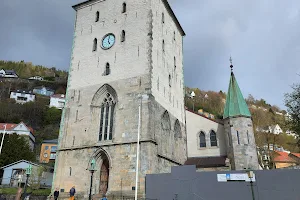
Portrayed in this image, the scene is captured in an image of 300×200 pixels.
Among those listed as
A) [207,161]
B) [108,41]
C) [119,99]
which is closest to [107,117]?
[119,99]

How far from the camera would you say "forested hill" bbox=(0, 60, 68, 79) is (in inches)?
5000

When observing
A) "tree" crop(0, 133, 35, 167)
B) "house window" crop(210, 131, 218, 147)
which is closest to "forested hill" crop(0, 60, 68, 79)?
"tree" crop(0, 133, 35, 167)

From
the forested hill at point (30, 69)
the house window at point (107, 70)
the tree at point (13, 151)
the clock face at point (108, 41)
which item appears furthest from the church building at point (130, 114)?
the forested hill at point (30, 69)

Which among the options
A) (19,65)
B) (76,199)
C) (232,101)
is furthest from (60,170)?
(19,65)

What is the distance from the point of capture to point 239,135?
2016 centimetres

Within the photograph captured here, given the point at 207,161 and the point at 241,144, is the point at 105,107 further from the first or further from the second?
the point at 241,144

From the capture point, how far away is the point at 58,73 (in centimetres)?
13200

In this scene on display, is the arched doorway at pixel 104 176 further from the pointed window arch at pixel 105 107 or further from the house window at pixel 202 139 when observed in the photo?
the house window at pixel 202 139

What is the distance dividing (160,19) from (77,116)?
1155 centimetres

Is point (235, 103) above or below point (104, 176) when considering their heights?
→ above

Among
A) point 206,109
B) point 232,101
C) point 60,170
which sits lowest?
point 60,170

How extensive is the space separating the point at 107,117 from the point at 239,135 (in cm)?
1052

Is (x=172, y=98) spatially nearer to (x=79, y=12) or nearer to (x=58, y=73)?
(x=79, y=12)

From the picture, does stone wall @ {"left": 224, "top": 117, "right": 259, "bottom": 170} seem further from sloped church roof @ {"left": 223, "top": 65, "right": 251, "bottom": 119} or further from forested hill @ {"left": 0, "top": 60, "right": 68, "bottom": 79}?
forested hill @ {"left": 0, "top": 60, "right": 68, "bottom": 79}
